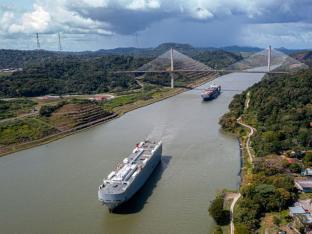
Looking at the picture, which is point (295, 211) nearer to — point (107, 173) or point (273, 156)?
point (273, 156)

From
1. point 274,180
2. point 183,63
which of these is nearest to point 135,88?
point 183,63

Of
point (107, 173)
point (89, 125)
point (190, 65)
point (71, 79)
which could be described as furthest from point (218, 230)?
point (190, 65)

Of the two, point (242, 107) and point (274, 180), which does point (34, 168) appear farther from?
point (242, 107)

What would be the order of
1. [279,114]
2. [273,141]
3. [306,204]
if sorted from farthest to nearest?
[279,114] < [273,141] < [306,204]

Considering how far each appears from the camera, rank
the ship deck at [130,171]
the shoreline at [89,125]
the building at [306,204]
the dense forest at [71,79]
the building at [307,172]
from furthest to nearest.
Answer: the dense forest at [71,79], the shoreline at [89,125], the building at [307,172], the ship deck at [130,171], the building at [306,204]

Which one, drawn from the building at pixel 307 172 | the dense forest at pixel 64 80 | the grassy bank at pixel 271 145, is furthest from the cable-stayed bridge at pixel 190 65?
the building at pixel 307 172

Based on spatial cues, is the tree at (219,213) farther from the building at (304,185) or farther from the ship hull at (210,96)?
the ship hull at (210,96)
